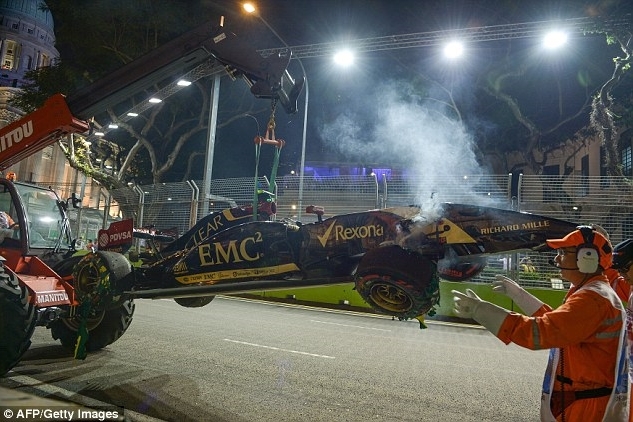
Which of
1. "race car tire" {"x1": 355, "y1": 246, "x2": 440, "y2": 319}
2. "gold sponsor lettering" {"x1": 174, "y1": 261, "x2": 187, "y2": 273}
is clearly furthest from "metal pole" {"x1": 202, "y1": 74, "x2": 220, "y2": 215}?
"race car tire" {"x1": 355, "y1": 246, "x2": 440, "y2": 319}

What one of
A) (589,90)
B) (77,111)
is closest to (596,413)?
(77,111)

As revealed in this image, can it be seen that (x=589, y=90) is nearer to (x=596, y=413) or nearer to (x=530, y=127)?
(x=530, y=127)

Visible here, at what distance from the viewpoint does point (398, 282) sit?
3422 millimetres

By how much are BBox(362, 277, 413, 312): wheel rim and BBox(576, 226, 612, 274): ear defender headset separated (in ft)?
4.51

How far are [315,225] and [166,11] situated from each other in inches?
769

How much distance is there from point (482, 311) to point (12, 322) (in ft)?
14.6

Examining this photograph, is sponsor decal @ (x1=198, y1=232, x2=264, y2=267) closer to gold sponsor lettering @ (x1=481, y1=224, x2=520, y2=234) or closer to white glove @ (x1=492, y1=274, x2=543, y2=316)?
gold sponsor lettering @ (x1=481, y1=224, x2=520, y2=234)

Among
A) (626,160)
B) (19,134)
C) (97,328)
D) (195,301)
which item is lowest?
(97,328)

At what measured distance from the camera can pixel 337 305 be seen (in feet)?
43.2

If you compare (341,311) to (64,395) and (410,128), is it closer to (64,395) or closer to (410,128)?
(64,395)

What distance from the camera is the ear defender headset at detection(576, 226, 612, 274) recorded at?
2.38m

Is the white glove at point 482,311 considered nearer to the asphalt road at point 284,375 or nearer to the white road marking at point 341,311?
the asphalt road at point 284,375

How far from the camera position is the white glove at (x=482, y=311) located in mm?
2256

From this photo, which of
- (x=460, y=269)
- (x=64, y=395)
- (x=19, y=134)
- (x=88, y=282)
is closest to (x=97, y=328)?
(x=88, y=282)
